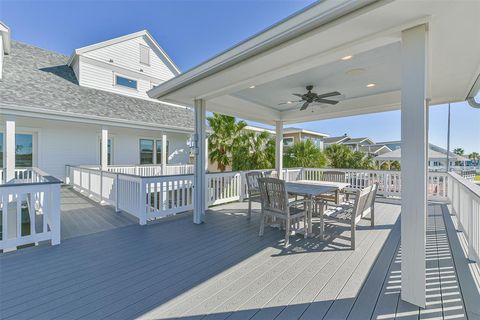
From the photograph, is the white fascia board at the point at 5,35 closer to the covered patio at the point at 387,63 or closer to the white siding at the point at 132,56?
the white siding at the point at 132,56

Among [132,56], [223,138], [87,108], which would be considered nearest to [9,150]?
[87,108]

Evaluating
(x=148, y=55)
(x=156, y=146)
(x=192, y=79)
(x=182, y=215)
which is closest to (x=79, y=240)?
(x=182, y=215)

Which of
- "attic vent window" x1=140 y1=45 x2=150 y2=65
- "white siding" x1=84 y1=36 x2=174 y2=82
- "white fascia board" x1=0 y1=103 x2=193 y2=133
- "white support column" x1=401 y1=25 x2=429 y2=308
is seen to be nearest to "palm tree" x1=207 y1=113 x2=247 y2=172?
"white fascia board" x1=0 y1=103 x2=193 y2=133

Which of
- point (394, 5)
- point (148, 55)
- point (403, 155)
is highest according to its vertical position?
A: point (148, 55)

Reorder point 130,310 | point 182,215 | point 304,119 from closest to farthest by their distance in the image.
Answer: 1. point 130,310
2. point 182,215
3. point 304,119

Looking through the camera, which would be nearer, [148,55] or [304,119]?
[304,119]

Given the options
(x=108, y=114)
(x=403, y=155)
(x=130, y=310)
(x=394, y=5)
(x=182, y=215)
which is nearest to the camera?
(x=394, y=5)

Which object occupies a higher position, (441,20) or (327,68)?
(327,68)

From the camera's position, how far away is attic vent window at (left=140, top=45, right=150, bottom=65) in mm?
11438

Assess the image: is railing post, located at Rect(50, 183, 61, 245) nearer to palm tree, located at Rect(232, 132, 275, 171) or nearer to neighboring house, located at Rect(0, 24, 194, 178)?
neighboring house, located at Rect(0, 24, 194, 178)

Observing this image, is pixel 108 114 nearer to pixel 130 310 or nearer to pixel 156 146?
pixel 156 146

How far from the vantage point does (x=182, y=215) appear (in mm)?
5465

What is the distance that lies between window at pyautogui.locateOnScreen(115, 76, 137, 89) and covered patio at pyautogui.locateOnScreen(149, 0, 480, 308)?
7.50 meters

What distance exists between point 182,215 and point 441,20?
217 inches
